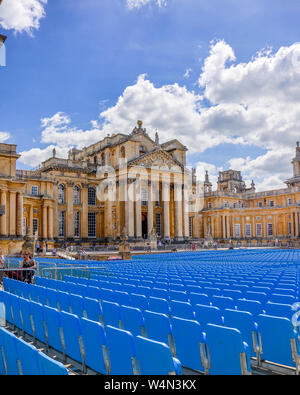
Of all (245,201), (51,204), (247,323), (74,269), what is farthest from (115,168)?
(247,323)

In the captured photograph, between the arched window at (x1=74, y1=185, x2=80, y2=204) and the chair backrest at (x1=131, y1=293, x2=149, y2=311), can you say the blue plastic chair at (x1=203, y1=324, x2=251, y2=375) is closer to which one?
the chair backrest at (x1=131, y1=293, x2=149, y2=311)

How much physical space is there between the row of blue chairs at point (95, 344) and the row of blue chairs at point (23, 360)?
89cm

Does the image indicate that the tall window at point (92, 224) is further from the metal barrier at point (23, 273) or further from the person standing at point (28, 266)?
the person standing at point (28, 266)

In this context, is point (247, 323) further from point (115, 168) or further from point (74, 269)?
point (115, 168)

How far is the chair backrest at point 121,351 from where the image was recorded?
369 cm

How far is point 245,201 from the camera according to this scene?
262ft

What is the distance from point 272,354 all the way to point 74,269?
1171 centimetres

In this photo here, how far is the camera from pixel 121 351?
12.6 feet

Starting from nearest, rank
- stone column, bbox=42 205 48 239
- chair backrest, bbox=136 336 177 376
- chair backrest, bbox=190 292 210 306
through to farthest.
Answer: chair backrest, bbox=136 336 177 376 → chair backrest, bbox=190 292 210 306 → stone column, bbox=42 205 48 239

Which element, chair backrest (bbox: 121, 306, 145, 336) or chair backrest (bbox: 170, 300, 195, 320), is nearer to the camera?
chair backrest (bbox: 121, 306, 145, 336)

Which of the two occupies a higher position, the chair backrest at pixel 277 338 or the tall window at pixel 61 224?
the tall window at pixel 61 224

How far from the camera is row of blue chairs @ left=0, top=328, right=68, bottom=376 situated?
2.95 m

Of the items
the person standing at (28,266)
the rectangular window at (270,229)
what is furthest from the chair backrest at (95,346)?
the rectangular window at (270,229)

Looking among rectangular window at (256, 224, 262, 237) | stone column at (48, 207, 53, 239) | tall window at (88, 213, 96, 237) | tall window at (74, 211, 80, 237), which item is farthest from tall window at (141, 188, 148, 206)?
rectangular window at (256, 224, 262, 237)
